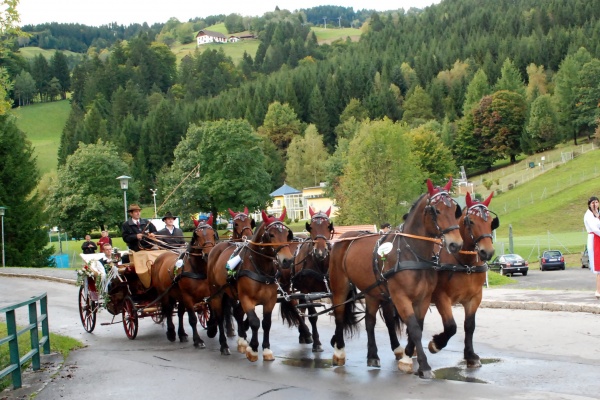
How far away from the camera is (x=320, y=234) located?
13.2 meters

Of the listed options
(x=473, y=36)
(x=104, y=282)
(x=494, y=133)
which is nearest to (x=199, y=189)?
(x=494, y=133)

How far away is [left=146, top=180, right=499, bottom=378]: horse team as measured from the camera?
10.9m

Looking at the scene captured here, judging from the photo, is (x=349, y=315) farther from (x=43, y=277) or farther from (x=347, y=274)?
(x=43, y=277)

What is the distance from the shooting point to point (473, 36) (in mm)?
192000

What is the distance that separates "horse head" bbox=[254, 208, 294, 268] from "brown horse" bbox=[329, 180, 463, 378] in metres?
0.95

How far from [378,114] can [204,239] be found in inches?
5667

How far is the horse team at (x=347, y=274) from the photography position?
10891 mm

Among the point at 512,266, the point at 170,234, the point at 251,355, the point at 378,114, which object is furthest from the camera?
the point at 378,114

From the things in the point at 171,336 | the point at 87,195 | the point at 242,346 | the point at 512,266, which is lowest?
the point at 512,266

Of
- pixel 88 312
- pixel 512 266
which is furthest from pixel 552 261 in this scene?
pixel 88 312

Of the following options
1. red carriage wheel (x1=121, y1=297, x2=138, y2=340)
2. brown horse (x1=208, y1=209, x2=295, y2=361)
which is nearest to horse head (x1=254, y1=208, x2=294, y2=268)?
brown horse (x1=208, y1=209, x2=295, y2=361)

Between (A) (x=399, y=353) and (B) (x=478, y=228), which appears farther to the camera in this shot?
(A) (x=399, y=353)

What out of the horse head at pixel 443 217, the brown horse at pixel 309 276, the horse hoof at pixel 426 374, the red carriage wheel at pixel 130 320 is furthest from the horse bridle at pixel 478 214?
the red carriage wheel at pixel 130 320

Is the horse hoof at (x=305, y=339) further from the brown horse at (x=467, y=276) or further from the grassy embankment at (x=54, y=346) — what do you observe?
the grassy embankment at (x=54, y=346)
